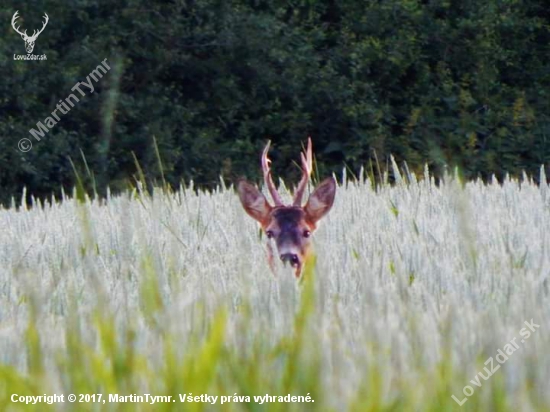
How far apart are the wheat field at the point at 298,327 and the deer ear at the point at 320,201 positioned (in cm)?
10

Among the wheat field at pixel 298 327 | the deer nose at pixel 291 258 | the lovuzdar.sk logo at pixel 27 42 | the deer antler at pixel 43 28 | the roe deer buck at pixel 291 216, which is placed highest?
the deer antler at pixel 43 28

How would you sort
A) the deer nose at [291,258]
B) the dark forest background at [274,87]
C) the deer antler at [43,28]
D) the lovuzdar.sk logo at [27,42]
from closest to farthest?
the deer nose at [291,258] < the lovuzdar.sk logo at [27,42] < the deer antler at [43,28] < the dark forest background at [274,87]

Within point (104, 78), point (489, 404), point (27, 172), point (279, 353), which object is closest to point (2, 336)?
point (279, 353)

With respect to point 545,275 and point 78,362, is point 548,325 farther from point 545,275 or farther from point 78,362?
point 78,362

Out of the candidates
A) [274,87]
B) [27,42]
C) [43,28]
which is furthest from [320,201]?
[274,87]

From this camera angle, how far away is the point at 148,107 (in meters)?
15.2

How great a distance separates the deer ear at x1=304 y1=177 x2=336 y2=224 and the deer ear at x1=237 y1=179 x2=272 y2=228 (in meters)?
0.16

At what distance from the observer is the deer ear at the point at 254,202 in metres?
5.11

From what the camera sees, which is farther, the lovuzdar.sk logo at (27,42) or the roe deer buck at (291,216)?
the lovuzdar.sk logo at (27,42)

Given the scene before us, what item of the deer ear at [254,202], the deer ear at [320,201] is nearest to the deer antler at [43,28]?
the deer ear at [254,202]

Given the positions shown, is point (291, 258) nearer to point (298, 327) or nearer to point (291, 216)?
point (291, 216)

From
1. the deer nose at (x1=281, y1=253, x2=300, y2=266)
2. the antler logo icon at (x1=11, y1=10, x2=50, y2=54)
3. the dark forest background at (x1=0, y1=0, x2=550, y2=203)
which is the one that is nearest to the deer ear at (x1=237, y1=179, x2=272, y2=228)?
the deer nose at (x1=281, y1=253, x2=300, y2=266)

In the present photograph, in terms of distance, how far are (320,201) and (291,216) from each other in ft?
0.53

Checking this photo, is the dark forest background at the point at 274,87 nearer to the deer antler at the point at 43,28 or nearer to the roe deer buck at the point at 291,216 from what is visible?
the deer antler at the point at 43,28
